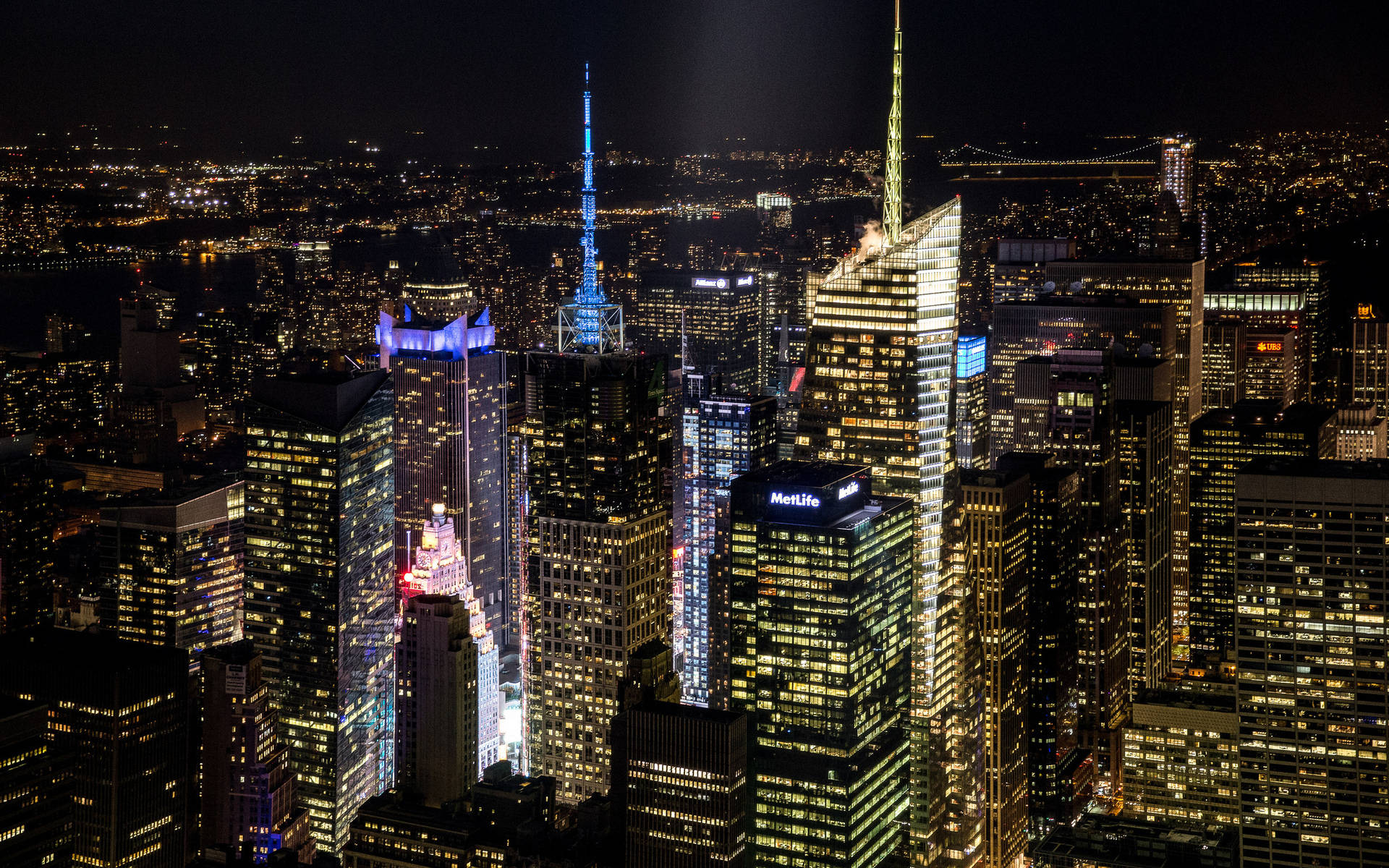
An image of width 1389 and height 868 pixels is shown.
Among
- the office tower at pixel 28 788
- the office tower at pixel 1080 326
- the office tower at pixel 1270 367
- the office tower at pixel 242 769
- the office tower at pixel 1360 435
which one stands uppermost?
the office tower at pixel 1080 326

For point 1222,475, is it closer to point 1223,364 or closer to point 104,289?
point 1223,364

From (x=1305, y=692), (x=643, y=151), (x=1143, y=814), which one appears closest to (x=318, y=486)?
(x=643, y=151)

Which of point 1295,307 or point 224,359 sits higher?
point 1295,307

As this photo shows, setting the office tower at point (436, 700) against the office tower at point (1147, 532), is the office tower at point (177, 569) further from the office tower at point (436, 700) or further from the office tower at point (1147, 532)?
the office tower at point (1147, 532)

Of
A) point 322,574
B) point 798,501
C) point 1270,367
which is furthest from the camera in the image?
point 1270,367

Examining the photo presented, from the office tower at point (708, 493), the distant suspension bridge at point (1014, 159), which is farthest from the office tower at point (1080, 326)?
the office tower at point (708, 493)

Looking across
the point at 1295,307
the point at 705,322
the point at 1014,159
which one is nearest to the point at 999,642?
the point at 1014,159

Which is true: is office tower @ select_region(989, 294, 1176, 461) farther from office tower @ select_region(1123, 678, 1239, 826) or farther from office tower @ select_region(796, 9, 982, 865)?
office tower @ select_region(1123, 678, 1239, 826)

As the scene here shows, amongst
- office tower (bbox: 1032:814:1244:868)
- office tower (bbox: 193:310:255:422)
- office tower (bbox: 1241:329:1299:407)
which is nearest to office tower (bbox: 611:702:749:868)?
office tower (bbox: 1032:814:1244:868)
